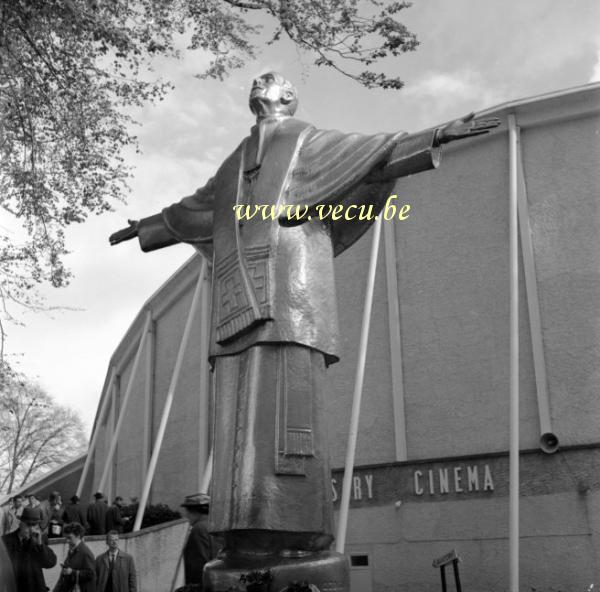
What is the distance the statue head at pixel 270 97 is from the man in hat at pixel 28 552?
3.34 m

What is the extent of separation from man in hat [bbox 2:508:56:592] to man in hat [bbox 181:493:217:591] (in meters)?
1.07

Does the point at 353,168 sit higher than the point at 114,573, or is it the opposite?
the point at 353,168

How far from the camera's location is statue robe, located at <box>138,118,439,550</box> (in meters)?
3.79

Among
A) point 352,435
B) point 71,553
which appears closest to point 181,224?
point 71,553

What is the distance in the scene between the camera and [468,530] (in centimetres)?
1330

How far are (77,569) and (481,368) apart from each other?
28.2 ft

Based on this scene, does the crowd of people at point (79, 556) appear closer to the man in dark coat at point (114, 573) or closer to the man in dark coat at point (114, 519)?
the man in dark coat at point (114, 573)

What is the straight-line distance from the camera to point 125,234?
537 centimetres

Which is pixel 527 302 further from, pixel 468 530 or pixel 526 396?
pixel 468 530

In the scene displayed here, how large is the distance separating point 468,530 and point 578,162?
23.2 ft

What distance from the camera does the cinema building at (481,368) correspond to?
12.9m

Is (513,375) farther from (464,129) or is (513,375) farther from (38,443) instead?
(38,443)

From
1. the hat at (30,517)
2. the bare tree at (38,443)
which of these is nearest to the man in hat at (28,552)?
the hat at (30,517)

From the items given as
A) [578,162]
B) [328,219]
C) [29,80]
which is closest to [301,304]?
[328,219]
